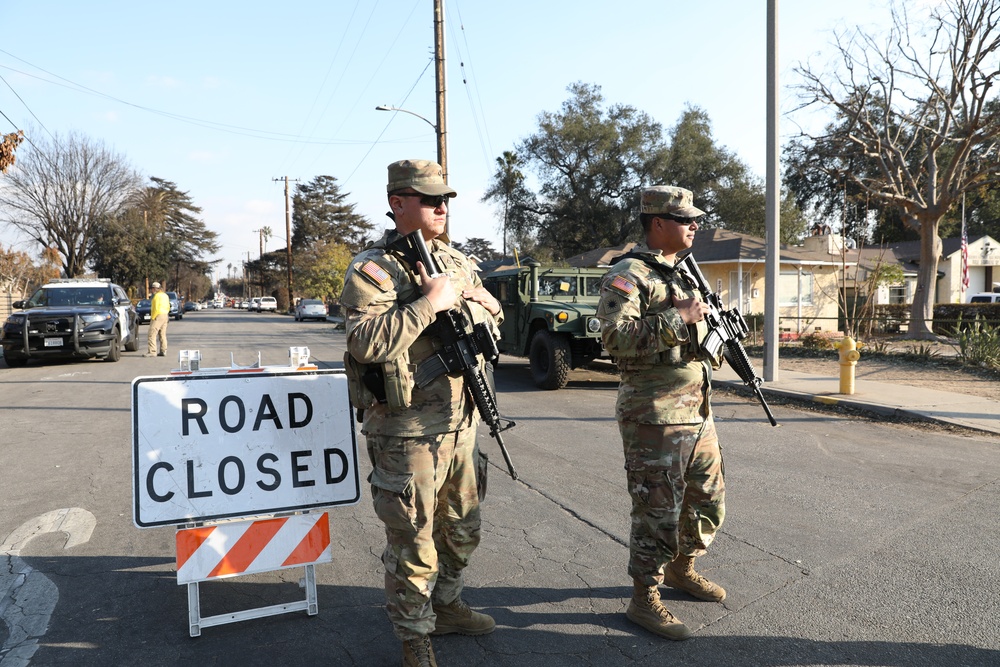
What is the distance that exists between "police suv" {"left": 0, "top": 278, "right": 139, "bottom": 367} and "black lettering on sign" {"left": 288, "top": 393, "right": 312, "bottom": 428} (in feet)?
38.1

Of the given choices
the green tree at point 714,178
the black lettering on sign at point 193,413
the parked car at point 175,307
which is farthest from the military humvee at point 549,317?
the parked car at point 175,307

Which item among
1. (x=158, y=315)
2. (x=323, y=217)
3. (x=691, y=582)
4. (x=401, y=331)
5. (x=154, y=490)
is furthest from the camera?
(x=323, y=217)

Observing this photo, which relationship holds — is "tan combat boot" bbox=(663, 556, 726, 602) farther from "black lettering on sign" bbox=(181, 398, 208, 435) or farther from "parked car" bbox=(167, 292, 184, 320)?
"parked car" bbox=(167, 292, 184, 320)

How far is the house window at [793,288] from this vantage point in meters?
22.8

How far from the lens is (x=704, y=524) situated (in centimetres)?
302

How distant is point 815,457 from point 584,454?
1.94 meters

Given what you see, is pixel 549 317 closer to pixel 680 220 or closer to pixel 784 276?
pixel 680 220

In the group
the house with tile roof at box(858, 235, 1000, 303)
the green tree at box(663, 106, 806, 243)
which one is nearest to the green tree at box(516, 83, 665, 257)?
the green tree at box(663, 106, 806, 243)

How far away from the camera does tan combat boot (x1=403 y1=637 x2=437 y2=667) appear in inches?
96.6

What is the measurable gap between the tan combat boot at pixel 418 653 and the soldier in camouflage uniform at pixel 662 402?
924 mm

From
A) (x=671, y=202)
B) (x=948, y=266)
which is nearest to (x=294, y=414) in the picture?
(x=671, y=202)

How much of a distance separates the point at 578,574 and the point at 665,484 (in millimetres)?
866

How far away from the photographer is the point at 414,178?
2523mm

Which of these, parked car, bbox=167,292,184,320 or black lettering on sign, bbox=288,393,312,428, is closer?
black lettering on sign, bbox=288,393,312,428
